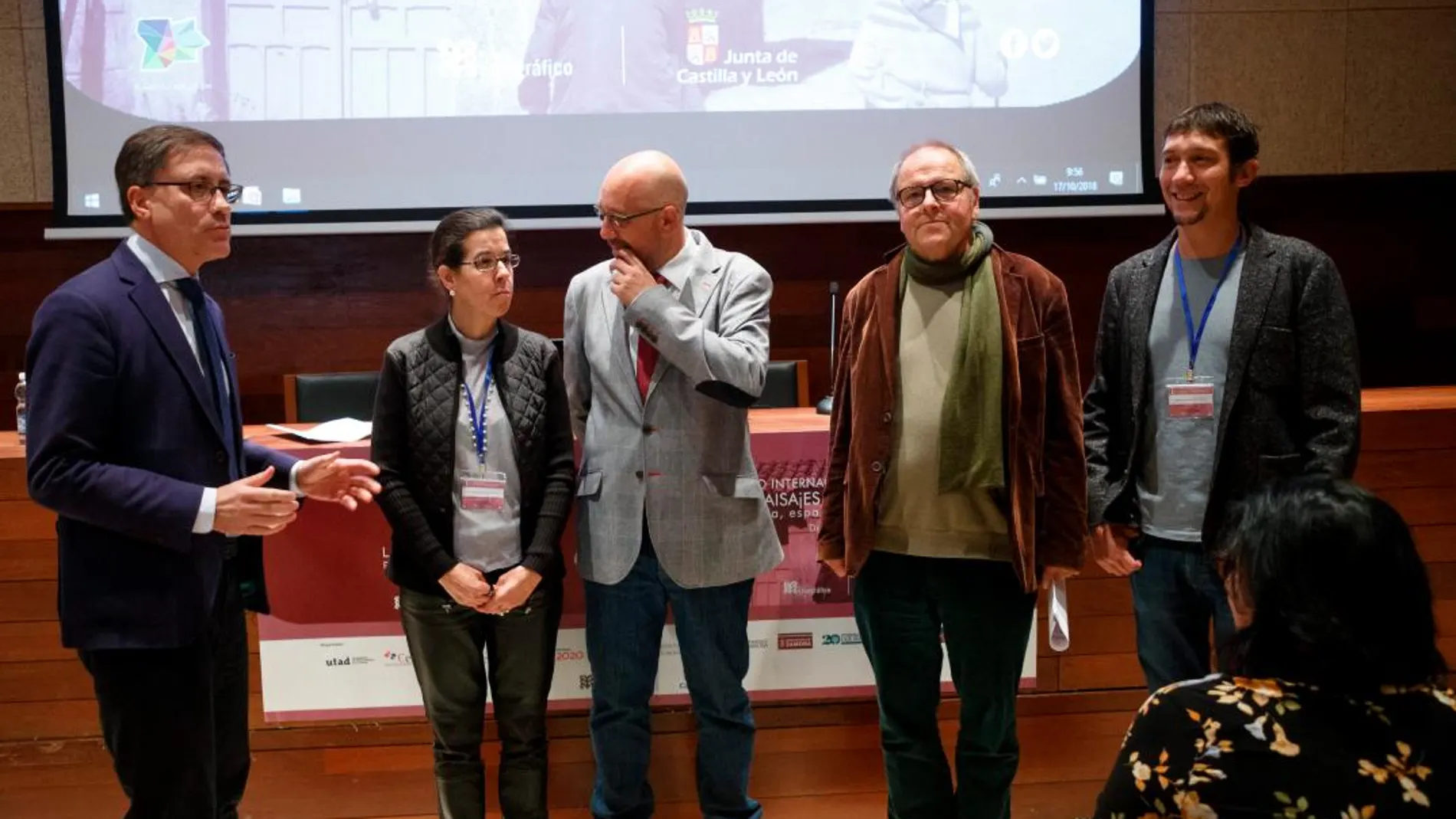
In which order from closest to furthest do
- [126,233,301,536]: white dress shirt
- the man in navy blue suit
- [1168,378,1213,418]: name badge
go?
the man in navy blue suit, [126,233,301,536]: white dress shirt, [1168,378,1213,418]: name badge

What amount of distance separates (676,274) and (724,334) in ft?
0.52

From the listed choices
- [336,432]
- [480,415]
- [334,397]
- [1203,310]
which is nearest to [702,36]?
[334,397]

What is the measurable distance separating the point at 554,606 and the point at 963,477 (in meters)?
0.86

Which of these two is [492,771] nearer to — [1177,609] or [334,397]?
[334,397]

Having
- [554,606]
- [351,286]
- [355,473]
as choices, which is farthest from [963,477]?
[351,286]

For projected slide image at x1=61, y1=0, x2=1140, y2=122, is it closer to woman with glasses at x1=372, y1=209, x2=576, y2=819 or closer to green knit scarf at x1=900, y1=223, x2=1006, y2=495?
woman with glasses at x1=372, y1=209, x2=576, y2=819

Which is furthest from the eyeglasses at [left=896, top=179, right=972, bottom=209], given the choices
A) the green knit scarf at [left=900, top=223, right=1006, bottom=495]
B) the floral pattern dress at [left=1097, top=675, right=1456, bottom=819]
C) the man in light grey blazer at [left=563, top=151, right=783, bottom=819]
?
the floral pattern dress at [left=1097, top=675, right=1456, bottom=819]

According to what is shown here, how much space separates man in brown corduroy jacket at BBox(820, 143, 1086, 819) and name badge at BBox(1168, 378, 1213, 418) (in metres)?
0.19

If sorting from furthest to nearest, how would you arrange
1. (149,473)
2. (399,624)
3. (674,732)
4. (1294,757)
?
(674,732)
(399,624)
(149,473)
(1294,757)

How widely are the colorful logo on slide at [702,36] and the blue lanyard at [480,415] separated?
2.07 m

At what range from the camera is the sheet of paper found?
2.66 m

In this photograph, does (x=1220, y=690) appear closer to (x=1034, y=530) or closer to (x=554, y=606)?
(x=1034, y=530)

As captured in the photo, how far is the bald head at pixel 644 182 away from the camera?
2.27 metres

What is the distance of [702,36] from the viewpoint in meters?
4.00
